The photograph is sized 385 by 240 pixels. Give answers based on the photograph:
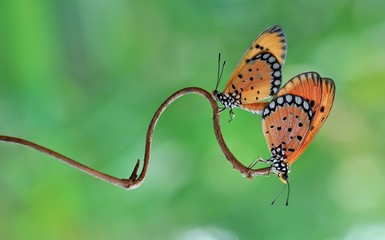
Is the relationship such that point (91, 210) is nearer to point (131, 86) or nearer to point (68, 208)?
point (68, 208)

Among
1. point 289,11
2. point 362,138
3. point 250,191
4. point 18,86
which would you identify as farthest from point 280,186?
point 18,86

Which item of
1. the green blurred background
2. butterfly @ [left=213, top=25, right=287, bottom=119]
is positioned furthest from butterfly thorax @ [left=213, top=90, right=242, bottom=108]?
the green blurred background

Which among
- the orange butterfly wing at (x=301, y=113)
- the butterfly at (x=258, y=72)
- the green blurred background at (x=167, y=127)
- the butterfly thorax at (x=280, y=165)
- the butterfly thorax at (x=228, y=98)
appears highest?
the green blurred background at (x=167, y=127)

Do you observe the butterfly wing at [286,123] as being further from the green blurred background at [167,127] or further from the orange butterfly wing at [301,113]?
the green blurred background at [167,127]

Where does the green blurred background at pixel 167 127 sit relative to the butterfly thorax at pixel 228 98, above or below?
above

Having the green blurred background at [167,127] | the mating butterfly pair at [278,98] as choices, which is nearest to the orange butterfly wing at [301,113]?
the mating butterfly pair at [278,98]

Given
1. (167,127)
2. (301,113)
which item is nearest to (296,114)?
(301,113)

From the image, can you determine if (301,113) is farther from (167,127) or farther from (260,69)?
(167,127)
